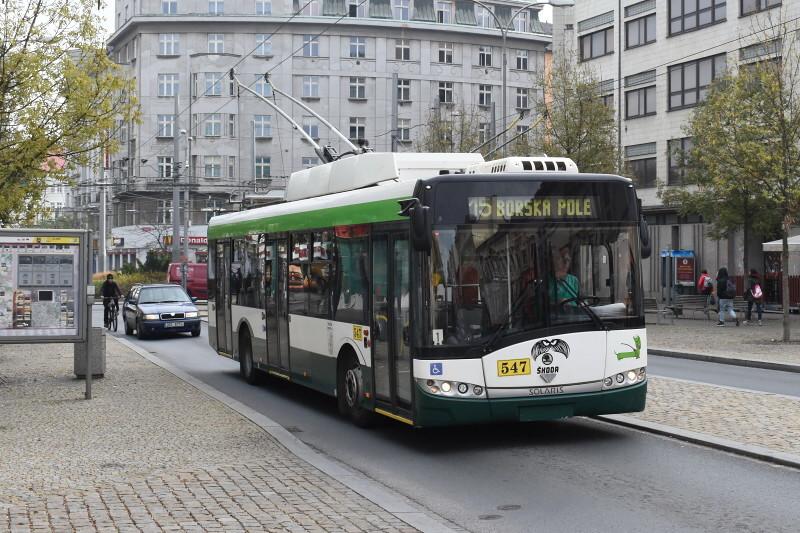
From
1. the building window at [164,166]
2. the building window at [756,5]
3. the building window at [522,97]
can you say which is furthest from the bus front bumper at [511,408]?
the building window at [522,97]

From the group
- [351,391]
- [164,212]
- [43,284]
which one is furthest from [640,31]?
[351,391]

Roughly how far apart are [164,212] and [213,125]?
7.18 m

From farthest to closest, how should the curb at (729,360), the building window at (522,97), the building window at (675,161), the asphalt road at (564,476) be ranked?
the building window at (522,97), the building window at (675,161), the curb at (729,360), the asphalt road at (564,476)

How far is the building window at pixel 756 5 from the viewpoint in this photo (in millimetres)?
43594

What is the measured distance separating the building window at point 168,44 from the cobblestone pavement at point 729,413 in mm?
67765

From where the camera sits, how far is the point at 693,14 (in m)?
48.8

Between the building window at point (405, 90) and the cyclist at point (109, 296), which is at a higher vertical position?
the building window at point (405, 90)

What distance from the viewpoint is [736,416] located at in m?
13.1

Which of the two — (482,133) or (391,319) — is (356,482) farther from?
(482,133)

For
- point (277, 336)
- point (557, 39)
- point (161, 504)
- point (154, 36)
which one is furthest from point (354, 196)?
point (154, 36)

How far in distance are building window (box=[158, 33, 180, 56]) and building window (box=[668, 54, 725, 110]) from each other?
40393mm

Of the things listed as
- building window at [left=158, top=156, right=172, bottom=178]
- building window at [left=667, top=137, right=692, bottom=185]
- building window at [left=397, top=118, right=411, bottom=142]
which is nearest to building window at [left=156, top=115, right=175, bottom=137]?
building window at [left=158, top=156, right=172, bottom=178]

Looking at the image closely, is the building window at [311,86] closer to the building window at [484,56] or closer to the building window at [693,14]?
the building window at [484,56]

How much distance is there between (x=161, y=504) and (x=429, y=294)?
145 inches
